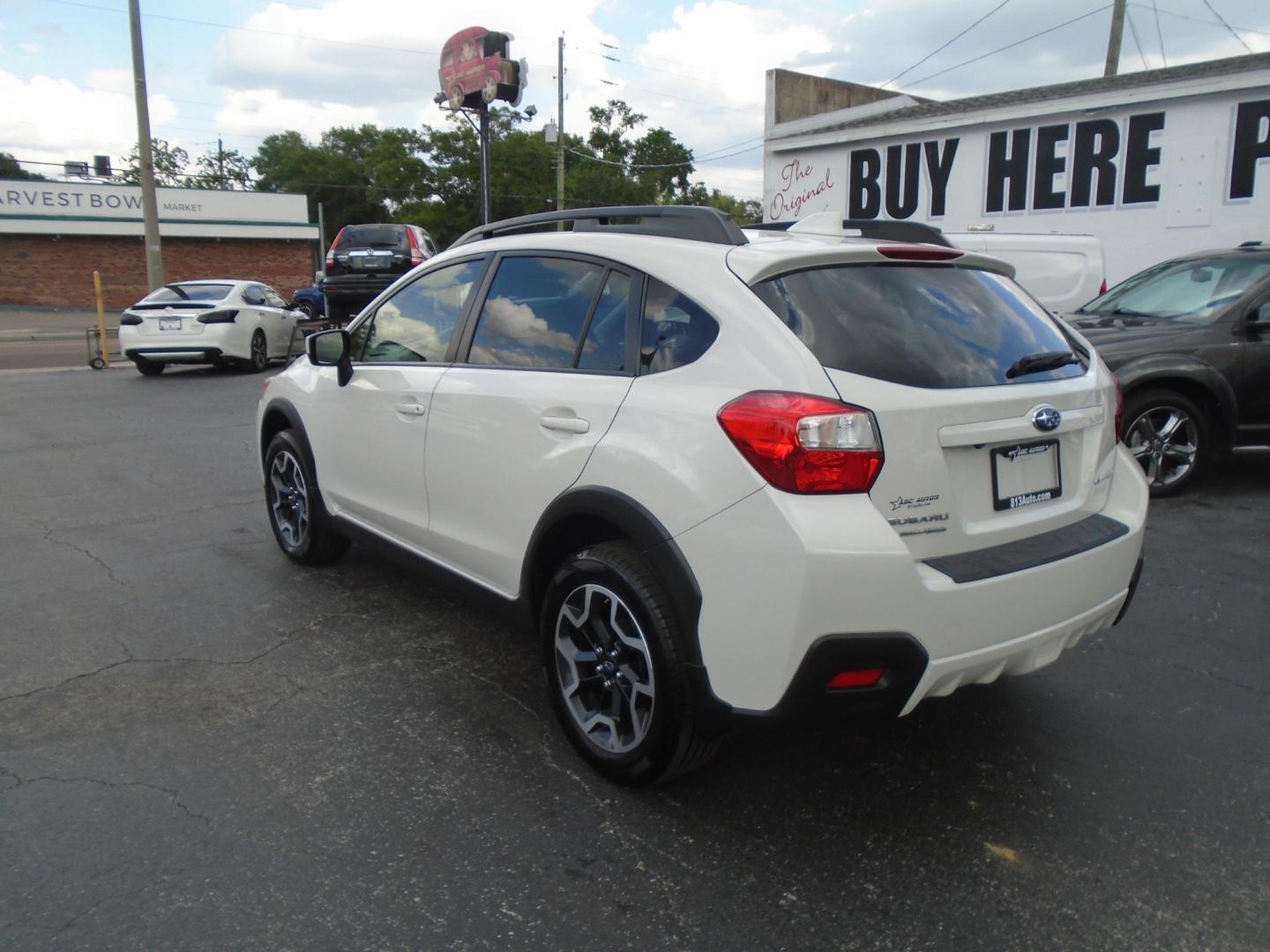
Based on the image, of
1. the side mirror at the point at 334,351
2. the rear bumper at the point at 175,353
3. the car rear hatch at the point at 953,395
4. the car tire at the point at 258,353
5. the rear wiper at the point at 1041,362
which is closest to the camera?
the car rear hatch at the point at 953,395

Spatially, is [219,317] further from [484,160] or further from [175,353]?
[484,160]

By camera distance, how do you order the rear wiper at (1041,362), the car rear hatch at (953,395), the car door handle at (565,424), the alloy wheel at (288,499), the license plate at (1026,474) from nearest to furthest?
1. the car rear hatch at (953,395)
2. the license plate at (1026,474)
3. the rear wiper at (1041,362)
4. the car door handle at (565,424)
5. the alloy wheel at (288,499)

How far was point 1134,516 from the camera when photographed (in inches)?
128

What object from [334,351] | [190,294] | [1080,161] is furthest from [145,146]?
[334,351]

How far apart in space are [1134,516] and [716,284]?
161 centimetres

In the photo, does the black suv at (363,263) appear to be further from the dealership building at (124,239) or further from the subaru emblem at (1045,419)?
the dealership building at (124,239)

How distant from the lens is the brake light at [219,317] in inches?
579

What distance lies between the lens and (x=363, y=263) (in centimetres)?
1898

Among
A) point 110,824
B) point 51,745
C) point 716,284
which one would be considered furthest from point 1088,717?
point 51,745

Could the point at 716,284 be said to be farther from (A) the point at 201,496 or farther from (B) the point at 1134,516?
(A) the point at 201,496

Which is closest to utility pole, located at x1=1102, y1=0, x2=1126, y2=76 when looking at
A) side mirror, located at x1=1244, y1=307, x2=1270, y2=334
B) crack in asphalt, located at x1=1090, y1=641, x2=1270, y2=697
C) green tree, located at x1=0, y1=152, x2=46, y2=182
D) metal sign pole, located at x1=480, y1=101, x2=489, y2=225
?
metal sign pole, located at x1=480, y1=101, x2=489, y2=225

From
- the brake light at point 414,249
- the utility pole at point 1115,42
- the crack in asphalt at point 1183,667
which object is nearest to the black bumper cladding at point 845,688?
the crack in asphalt at point 1183,667

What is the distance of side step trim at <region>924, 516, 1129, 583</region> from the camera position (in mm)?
2661

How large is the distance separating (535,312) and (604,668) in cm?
133
